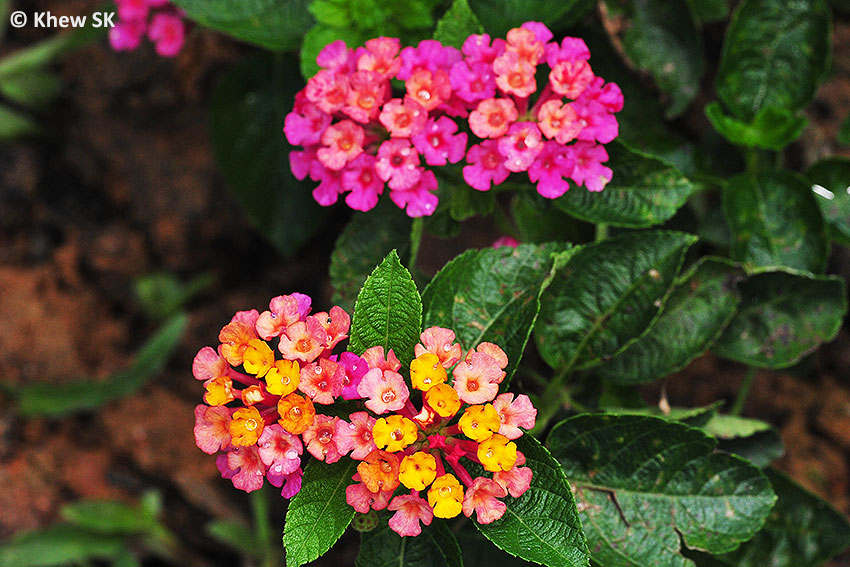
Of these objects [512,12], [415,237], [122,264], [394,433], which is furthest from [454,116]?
[122,264]

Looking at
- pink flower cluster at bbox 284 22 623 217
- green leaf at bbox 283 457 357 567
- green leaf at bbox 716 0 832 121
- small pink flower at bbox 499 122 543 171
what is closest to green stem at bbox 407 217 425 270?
pink flower cluster at bbox 284 22 623 217

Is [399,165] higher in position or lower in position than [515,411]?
higher

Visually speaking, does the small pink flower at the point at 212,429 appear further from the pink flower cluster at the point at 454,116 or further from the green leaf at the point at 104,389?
the green leaf at the point at 104,389

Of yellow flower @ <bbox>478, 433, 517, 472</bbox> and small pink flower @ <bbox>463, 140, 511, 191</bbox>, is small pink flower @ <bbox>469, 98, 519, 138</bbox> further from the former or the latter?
yellow flower @ <bbox>478, 433, 517, 472</bbox>

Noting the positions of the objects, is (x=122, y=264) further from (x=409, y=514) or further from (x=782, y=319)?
(x=782, y=319)

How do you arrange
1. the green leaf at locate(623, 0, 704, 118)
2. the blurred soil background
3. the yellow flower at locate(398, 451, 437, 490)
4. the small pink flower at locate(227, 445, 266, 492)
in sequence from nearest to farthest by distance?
the yellow flower at locate(398, 451, 437, 490), the small pink flower at locate(227, 445, 266, 492), the green leaf at locate(623, 0, 704, 118), the blurred soil background

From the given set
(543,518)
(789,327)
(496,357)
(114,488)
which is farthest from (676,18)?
(114,488)
